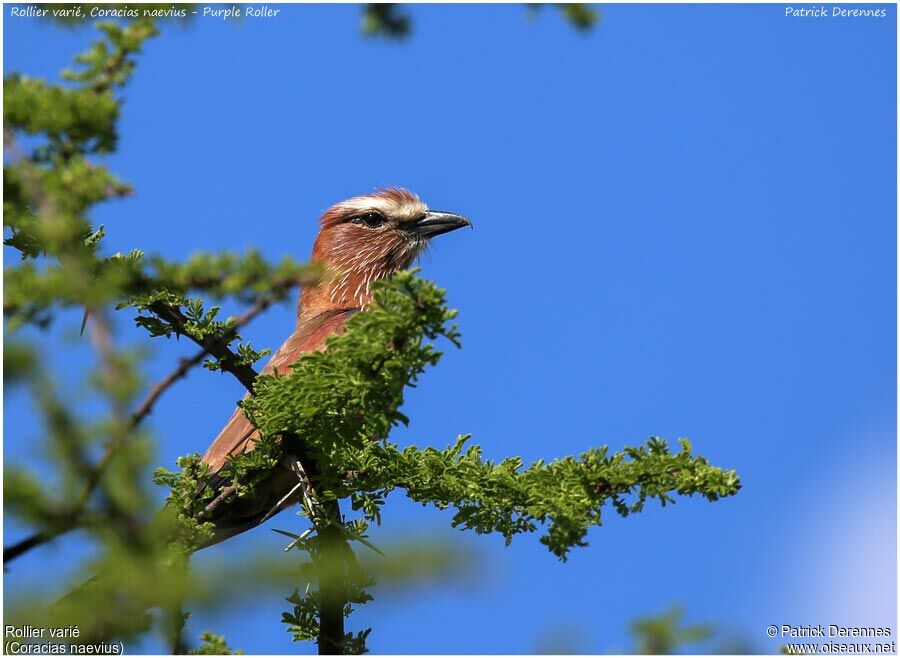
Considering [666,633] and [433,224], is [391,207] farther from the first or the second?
[666,633]

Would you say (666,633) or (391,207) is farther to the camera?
(391,207)

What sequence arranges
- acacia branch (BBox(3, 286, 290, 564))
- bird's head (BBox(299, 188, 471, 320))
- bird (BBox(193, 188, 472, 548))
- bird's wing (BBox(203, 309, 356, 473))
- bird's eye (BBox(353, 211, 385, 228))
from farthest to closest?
bird's eye (BBox(353, 211, 385, 228))
bird's head (BBox(299, 188, 471, 320))
bird (BBox(193, 188, 472, 548))
bird's wing (BBox(203, 309, 356, 473))
acacia branch (BBox(3, 286, 290, 564))

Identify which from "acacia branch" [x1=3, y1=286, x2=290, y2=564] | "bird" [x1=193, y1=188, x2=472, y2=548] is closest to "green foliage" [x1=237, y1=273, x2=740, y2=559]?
"acacia branch" [x1=3, y1=286, x2=290, y2=564]

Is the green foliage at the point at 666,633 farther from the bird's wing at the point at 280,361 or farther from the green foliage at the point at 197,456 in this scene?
the bird's wing at the point at 280,361

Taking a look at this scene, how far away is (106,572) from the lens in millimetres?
1990

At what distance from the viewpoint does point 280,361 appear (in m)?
6.53

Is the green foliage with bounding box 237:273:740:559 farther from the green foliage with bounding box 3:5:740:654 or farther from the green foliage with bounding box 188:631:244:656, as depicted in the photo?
the green foliage with bounding box 188:631:244:656

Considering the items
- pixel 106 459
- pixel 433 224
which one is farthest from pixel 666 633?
pixel 433 224

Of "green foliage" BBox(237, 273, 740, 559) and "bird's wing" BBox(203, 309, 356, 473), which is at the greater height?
"bird's wing" BBox(203, 309, 356, 473)

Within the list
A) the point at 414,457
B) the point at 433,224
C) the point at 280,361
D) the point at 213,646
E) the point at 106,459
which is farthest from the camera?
the point at 433,224

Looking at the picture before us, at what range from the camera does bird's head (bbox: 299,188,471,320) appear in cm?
855

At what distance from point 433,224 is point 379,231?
453mm

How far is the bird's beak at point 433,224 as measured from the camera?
28.1 feet

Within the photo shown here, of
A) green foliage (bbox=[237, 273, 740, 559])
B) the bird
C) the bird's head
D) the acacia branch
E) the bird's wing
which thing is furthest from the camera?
the bird's head
